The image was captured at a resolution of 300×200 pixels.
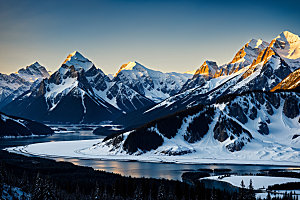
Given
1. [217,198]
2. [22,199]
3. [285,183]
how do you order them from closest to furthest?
[22,199], [217,198], [285,183]

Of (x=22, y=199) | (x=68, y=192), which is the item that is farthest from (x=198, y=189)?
(x=22, y=199)

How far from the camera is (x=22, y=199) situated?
375 ft

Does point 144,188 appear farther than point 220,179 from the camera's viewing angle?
No

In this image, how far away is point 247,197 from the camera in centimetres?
13450

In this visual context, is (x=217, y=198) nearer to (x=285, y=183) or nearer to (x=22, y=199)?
(x=285, y=183)

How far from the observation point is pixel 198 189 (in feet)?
509

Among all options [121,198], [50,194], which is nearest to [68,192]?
[121,198]

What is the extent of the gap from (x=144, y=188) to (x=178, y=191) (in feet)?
40.0

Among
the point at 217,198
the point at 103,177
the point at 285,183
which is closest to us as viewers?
the point at 217,198

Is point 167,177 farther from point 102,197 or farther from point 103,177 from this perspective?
point 102,197

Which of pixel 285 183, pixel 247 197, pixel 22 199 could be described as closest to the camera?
pixel 22 199

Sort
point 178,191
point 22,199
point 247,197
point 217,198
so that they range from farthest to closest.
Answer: point 178,191 < point 217,198 < point 247,197 < point 22,199

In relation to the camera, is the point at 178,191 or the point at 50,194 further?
the point at 178,191

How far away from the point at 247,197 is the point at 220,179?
52.6 metres
